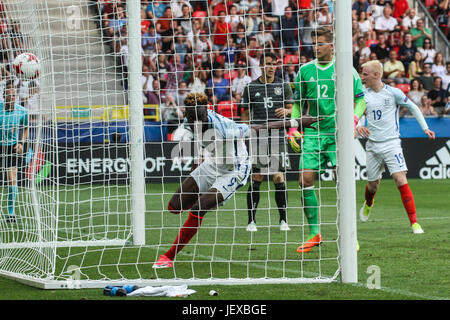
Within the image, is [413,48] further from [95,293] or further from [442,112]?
[95,293]

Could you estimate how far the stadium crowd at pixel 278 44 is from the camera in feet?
58.0

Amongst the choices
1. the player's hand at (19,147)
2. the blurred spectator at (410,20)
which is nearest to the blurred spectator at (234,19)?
the blurred spectator at (410,20)

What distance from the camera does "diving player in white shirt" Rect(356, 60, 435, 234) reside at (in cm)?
1098

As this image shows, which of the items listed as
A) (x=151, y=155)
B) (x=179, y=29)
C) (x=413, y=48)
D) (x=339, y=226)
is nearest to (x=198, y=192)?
(x=339, y=226)

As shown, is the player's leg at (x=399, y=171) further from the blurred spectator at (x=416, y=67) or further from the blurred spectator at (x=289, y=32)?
the blurred spectator at (x=416, y=67)

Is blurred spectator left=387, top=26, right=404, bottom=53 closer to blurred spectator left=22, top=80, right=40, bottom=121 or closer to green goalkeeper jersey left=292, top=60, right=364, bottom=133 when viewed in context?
green goalkeeper jersey left=292, top=60, right=364, bottom=133

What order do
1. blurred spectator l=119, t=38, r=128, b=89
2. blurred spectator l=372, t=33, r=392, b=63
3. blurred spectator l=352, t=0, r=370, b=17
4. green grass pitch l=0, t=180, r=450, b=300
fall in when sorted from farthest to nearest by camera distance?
blurred spectator l=352, t=0, r=370, b=17 < blurred spectator l=372, t=33, r=392, b=63 < blurred spectator l=119, t=38, r=128, b=89 < green grass pitch l=0, t=180, r=450, b=300

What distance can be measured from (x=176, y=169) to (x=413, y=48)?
8279 millimetres

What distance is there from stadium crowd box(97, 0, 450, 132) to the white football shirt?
4.79m

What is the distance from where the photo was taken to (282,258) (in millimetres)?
8469

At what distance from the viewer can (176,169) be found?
63.1ft

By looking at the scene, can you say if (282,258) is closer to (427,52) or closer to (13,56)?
(13,56)

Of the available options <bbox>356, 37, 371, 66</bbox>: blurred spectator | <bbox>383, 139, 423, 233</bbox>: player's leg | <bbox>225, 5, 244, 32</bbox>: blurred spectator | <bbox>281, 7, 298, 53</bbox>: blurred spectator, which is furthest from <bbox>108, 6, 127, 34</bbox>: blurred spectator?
<bbox>356, 37, 371, 66</bbox>: blurred spectator
